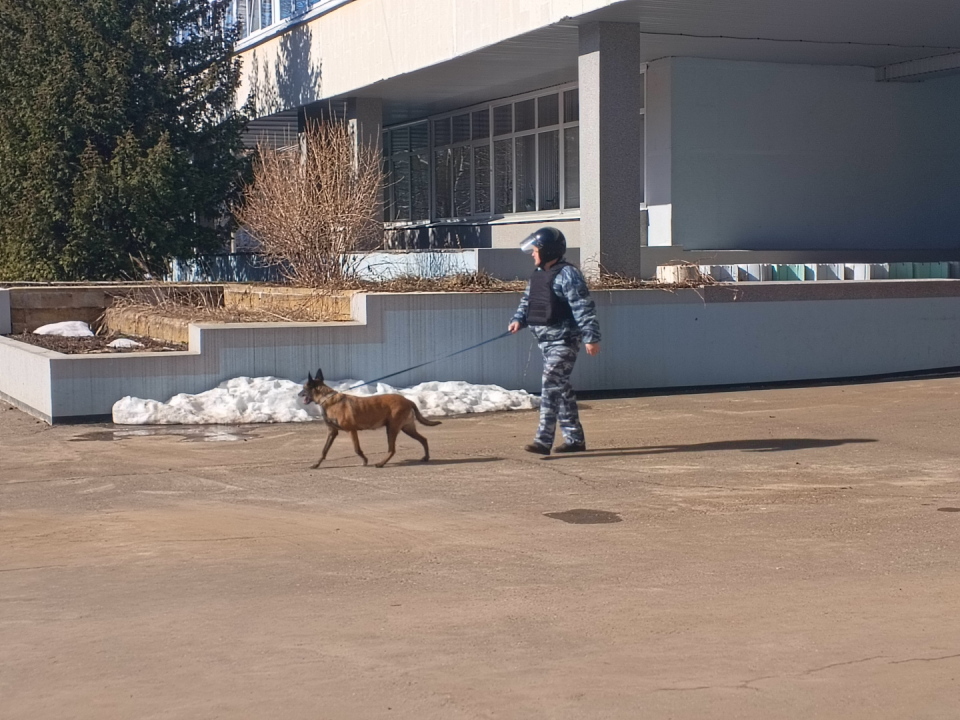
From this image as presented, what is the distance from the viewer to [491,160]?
2708cm

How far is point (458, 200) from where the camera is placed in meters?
28.8

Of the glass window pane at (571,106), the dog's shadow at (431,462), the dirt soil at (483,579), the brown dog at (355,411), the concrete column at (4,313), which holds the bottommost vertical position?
the dirt soil at (483,579)

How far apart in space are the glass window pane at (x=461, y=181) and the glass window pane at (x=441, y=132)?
49 cm

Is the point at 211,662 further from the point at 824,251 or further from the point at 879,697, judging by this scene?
the point at 824,251

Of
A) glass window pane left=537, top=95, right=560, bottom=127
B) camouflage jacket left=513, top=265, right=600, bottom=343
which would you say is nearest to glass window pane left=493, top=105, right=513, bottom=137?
glass window pane left=537, top=95, right=560, bottom=127

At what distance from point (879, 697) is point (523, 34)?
1488cm

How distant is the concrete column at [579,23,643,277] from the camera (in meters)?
17.2

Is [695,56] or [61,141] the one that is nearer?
[695,56]

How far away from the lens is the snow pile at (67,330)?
17.5 meters

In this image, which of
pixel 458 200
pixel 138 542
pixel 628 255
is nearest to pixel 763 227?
pixel 628 255

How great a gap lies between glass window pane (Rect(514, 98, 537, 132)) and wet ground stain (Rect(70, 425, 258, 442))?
14.6 meters

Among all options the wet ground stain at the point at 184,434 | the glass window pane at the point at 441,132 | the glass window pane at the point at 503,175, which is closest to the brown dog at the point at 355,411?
the wet ground stain at the point at 184,434

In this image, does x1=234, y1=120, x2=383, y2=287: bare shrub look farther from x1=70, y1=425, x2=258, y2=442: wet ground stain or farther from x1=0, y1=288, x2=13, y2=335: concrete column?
x1=70, y1=425, x2=258, y2=442: wet ground stain

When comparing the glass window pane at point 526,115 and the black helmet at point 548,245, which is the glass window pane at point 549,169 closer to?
the glass window pane at point 526,115
